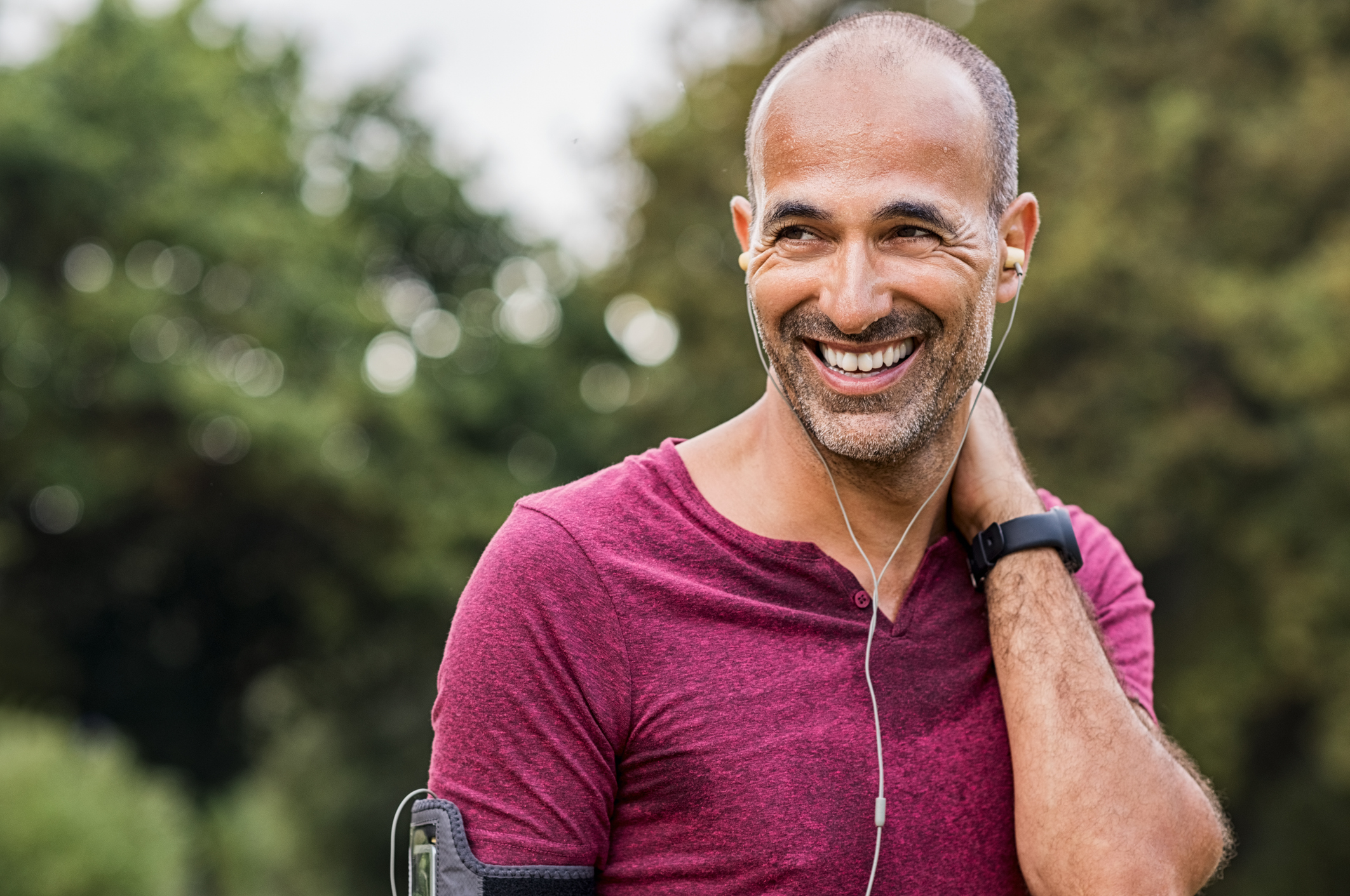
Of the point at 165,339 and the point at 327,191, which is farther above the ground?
the point at 327,191

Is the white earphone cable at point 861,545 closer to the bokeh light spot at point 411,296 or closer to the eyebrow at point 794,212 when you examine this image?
the eyebrow at point 794,212

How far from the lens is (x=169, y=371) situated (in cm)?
1747

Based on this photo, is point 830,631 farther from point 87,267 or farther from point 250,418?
point 87,267

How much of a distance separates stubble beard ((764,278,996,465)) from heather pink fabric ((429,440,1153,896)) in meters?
0.17

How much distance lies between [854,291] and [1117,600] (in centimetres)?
73

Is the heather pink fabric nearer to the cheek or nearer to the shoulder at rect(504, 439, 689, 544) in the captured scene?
the shoulder at rect(504, 439, 689, 544)

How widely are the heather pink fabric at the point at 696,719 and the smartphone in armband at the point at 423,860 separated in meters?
0.05

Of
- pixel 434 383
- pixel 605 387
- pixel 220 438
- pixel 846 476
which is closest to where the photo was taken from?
pixel 846 476

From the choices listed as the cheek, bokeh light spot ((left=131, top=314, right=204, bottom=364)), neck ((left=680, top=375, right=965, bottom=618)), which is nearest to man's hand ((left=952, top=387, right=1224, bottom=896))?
neck ((left=680, top=375, right=965, bottom=618))

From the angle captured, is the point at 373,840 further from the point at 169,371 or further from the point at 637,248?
the point at 637,248

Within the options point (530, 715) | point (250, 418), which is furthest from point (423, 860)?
point (250, 418)

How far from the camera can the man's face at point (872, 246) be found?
1.93 m

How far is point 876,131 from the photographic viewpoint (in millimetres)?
1938

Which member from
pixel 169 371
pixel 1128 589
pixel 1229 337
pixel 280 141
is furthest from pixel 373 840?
pixel 1128 589
